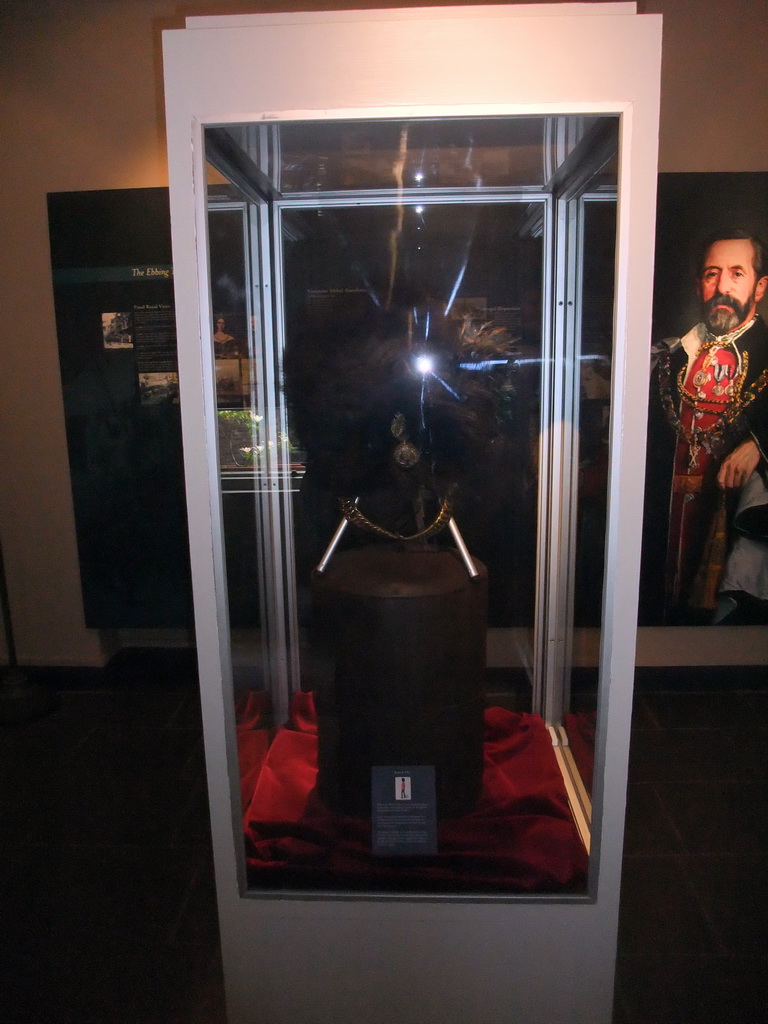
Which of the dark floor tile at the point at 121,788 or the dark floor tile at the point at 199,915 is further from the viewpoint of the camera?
the dark floor tile at the point at 121,788

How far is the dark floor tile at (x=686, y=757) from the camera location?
2.37 m

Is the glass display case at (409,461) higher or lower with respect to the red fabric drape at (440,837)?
higher

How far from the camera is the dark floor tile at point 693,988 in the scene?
5.03 ft

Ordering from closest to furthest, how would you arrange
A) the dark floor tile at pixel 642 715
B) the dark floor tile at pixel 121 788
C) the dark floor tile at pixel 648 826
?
1. the dark floor tile at pixel 648 826
2. the dark floor tile at pixel 121 788
3. the dark floor tile at pixel 642 715

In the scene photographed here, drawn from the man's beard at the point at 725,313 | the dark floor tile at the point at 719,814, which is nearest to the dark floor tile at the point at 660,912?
the dark floor tile at the point at 719,814

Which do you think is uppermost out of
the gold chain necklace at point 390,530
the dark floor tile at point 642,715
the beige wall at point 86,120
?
the beige wall at point 86,120

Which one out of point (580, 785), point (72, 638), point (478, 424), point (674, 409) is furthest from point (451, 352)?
point (72, 638)

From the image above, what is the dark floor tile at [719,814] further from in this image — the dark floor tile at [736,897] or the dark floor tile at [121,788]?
the dark floor tile at [121,788]

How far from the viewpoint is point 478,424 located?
1.62 meters

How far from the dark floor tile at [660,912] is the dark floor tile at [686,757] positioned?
41 centimetres

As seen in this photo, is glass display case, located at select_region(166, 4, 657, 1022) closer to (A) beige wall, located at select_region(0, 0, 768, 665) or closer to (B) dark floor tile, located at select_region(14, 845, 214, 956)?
(B) dark floor tile, located at select_region(14, 845, 214, 956)

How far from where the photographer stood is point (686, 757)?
2.46 m

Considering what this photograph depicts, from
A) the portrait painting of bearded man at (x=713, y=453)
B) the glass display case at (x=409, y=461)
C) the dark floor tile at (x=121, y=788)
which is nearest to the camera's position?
the glass display case at (x=409, y=461)

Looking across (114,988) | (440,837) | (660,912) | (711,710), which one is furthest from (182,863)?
(711,710)
